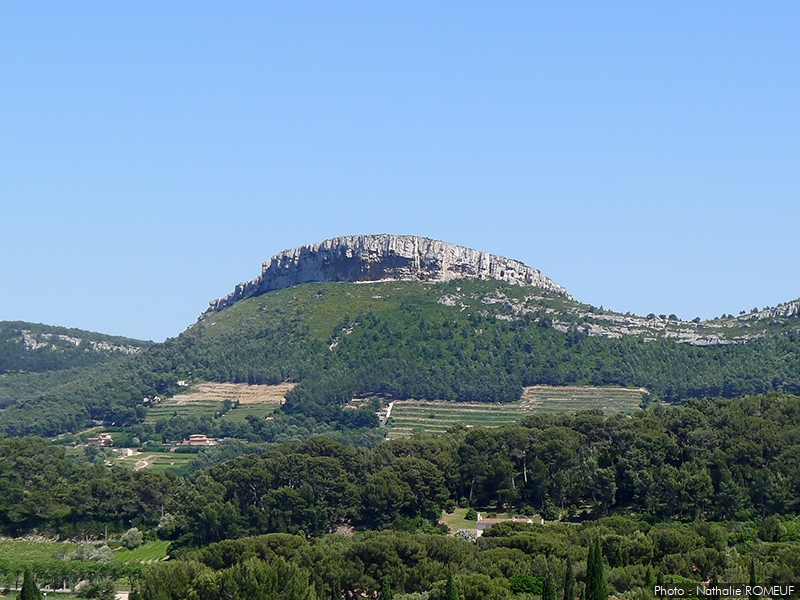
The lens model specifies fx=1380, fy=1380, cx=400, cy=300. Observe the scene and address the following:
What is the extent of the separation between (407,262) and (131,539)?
291 feet

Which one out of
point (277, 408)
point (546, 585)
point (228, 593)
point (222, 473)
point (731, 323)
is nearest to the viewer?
point (546, 585)

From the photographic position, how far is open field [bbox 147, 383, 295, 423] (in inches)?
5404

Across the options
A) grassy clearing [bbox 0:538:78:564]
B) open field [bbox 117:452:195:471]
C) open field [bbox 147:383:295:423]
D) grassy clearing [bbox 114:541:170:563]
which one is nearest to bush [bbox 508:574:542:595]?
grassy clearing [bbox 114:541:170:563]

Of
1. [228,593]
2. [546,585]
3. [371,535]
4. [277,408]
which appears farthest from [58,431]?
[546,585]

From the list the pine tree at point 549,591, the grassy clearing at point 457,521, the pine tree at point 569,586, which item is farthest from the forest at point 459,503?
the pine tree at point 549,591

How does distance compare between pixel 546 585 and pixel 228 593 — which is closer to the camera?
pixel 546 585

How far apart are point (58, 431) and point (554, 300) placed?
2224 inches

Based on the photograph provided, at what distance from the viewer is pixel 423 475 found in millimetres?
79375

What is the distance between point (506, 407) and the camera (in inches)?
5074

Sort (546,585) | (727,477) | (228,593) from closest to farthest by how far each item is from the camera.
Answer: (546,585) < (228,593) < (727,477)

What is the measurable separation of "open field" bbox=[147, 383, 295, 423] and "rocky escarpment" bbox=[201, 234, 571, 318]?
23978mm

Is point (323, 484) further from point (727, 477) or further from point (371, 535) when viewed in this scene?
point (727, 477)

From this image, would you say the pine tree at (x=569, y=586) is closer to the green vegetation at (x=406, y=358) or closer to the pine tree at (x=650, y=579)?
the pine tree at (x=650, y=579)

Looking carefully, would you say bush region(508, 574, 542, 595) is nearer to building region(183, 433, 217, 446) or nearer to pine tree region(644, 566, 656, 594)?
pine tree region(644, 566, 656, 594)
